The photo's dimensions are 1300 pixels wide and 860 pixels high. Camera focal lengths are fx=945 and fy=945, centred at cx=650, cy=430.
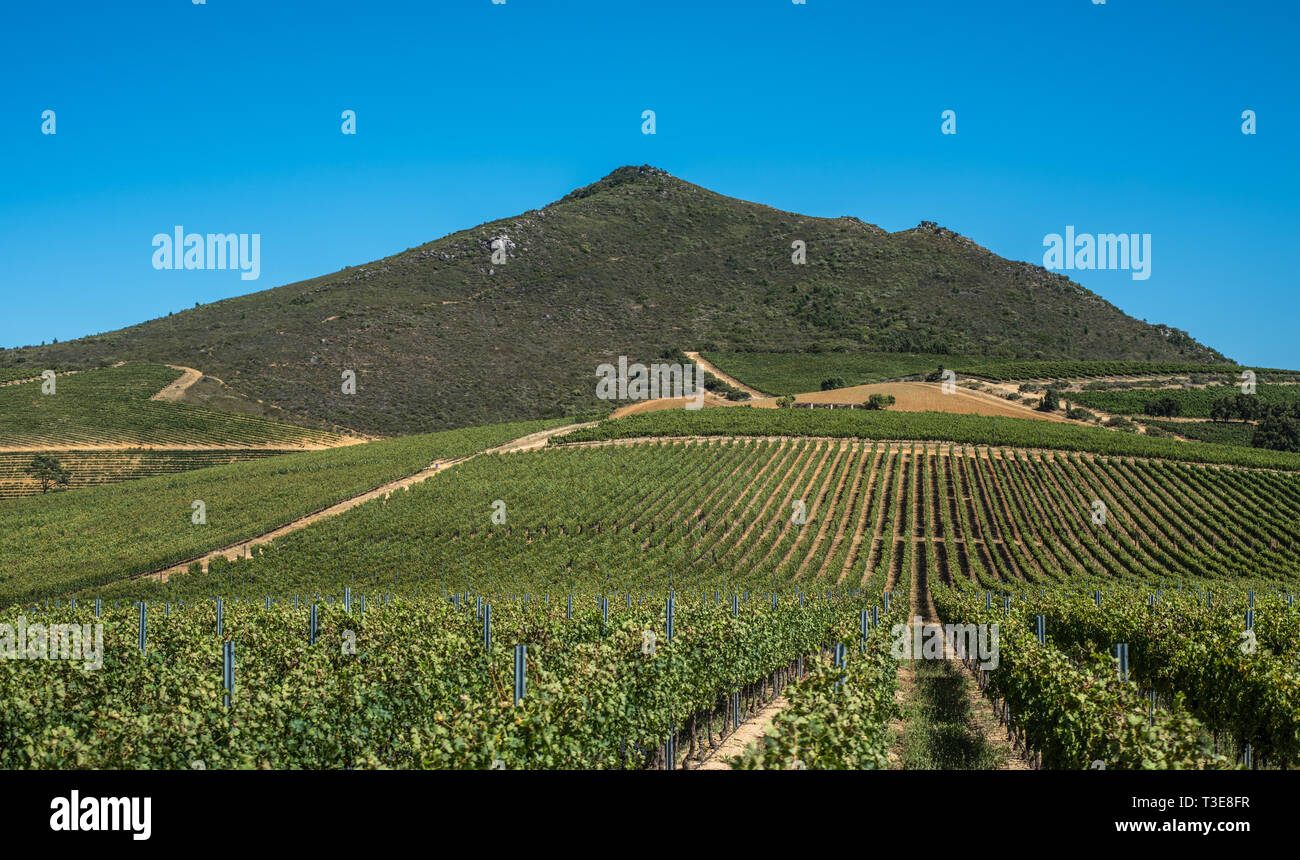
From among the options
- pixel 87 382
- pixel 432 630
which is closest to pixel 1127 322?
pixel 87 382

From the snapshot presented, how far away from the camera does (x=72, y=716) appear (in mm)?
10719

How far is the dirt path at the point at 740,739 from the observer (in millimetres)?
15117

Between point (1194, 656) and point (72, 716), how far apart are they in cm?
1550

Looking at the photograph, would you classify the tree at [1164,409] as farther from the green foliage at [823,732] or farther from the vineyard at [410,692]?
the green foliage at [823,732]

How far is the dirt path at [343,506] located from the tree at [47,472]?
2871 centimetres

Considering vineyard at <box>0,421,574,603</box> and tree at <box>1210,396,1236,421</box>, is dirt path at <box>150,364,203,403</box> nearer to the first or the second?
vineyard at <box>0,421,574,603</box>

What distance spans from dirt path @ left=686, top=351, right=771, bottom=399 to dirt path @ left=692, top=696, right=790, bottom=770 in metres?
76.6


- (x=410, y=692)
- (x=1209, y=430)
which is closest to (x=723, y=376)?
(x=1209, y=430)

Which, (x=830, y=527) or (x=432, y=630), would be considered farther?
(x=830, y=527)

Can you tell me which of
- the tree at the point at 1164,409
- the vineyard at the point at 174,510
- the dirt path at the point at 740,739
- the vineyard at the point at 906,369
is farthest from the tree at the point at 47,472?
the tree at the point at 1164,409

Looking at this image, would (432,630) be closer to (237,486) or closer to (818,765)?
(818,765)

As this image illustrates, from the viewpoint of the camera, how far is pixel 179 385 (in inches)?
3750
